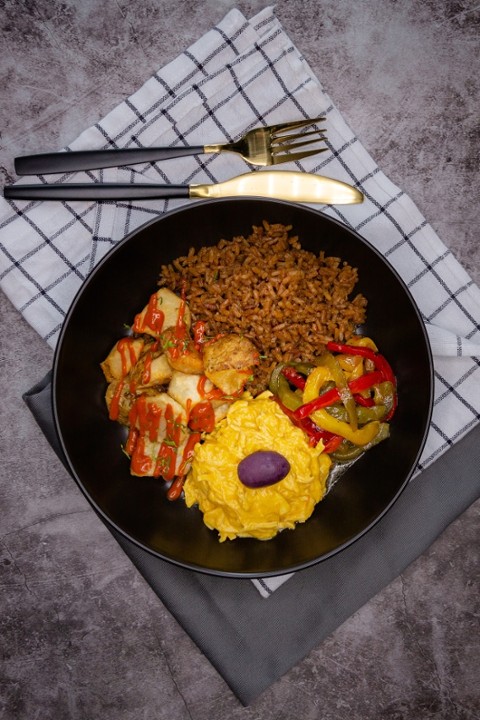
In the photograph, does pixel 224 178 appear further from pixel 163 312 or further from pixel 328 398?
pixel 328 398

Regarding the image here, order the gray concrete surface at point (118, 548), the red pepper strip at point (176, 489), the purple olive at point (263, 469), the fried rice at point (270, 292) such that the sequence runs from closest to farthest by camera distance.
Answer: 1. the purple olive at point (263, 469)
2. the fried rice at point (270, 292)
3. the red pepper strip at point (176, 489)
4. the gray concrete surface at point (118, 548)

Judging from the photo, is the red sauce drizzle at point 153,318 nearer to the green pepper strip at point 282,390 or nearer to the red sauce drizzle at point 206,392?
the red sauce drizzle at point 206,392

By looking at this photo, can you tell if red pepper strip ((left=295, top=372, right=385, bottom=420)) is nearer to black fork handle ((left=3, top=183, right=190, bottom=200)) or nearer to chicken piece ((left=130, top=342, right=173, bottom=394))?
chicken piece ((left=130, top=342, right=173, bottom=394))

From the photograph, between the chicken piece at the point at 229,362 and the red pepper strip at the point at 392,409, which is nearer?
the chicken piece at the point at 229,362

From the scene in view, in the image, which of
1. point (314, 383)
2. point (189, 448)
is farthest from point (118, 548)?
point (314, 383)

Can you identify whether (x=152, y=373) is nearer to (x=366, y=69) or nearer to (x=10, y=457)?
(x=10, y=457)

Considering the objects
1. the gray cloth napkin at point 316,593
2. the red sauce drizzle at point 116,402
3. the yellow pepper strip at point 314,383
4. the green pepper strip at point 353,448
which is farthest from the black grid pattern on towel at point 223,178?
the yellow pepper strip at point 314,383
